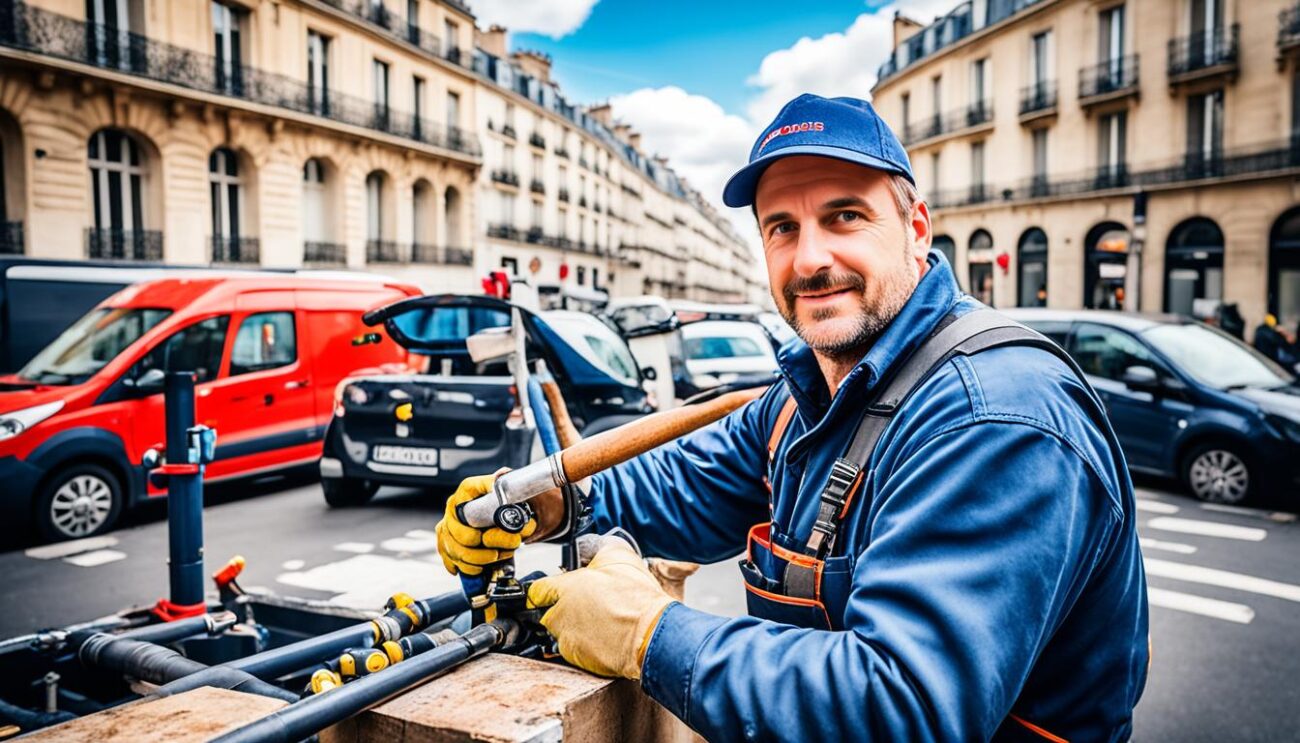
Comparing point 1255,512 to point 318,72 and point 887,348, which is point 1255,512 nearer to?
point 887,348

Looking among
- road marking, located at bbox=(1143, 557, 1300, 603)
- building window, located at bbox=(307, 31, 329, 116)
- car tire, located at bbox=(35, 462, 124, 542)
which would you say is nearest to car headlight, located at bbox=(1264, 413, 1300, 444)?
road marking, located at bbox=(1143, 557, 1300, 603)

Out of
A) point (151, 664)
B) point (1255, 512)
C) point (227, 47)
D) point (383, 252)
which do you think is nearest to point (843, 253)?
point (151, 664)

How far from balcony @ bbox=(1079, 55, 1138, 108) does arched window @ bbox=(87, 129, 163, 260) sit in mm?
31325

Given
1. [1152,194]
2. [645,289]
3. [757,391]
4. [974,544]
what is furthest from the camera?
[645,289]

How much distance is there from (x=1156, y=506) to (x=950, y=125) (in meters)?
33.2

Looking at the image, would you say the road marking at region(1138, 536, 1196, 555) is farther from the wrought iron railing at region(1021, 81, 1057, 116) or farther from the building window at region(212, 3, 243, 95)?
the wrought iron railing at region(1021, 81, 1057, 116)

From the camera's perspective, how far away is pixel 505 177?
135 ft

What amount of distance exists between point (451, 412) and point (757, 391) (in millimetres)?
4938

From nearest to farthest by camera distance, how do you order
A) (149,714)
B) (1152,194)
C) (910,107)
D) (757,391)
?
(149,714), (757,391), (1152,194), (910,107)

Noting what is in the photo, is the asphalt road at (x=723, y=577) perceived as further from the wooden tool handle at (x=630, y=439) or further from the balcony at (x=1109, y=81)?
the balcony at (x=1109, y=81)

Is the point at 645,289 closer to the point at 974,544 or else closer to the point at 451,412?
the point at 451,412

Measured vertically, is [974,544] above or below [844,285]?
below

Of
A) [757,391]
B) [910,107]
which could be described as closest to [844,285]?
[757,391]

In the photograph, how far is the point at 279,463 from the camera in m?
8.52
